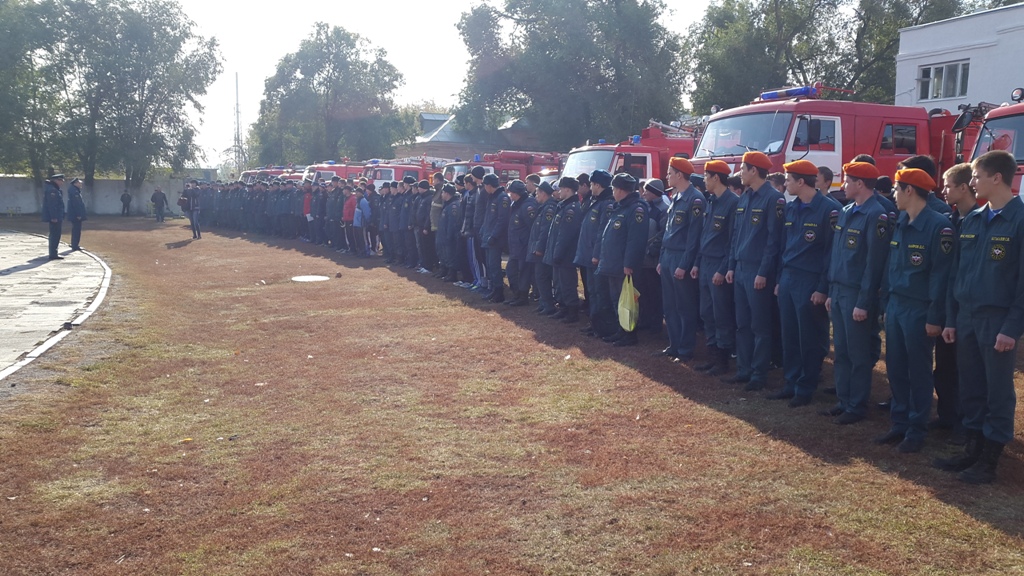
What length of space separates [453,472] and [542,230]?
20.8ft

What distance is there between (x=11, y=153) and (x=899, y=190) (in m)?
45.1

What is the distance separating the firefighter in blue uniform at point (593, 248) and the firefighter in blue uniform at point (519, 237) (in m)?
2.00

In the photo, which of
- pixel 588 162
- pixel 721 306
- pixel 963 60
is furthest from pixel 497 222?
pixel 963 60

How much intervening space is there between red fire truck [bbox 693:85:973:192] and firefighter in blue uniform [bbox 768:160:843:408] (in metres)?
5.31

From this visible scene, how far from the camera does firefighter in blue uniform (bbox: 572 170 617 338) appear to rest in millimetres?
9688

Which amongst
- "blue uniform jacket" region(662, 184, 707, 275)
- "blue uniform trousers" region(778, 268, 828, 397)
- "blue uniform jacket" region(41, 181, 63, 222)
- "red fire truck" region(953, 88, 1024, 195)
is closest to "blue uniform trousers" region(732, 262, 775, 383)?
"blue uniform trousers" region(778, 268, 828, 397)

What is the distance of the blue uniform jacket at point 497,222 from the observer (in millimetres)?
12641

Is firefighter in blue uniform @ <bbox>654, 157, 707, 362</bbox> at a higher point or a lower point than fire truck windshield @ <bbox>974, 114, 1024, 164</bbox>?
lower

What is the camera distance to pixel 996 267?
4750 mm

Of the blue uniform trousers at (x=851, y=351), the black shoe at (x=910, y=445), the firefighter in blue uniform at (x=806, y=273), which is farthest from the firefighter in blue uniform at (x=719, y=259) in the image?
the black shoe at (x=910, y=445)

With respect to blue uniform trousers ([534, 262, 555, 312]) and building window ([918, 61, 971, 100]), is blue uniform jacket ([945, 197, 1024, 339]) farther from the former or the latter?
building window ([918, 61, 971, 100])

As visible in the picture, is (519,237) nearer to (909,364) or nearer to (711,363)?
(711,363)

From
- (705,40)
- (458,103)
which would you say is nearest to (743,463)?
(705,40)

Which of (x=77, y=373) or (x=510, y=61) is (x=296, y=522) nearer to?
(x=77, y=373)
